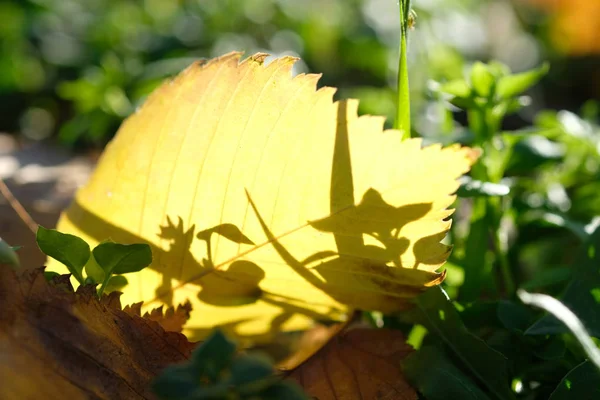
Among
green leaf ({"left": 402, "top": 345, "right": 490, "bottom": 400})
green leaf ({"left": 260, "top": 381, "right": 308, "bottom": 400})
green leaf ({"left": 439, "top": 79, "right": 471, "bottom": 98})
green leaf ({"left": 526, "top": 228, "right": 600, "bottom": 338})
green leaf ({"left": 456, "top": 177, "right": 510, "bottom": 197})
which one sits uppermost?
green leaf ({"left": 439, "top": 79, "right": 471, "bottom": 98})

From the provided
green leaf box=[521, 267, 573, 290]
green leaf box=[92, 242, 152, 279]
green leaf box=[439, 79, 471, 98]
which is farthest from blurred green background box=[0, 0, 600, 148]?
green leaf box=[92, 242, 152, 279]

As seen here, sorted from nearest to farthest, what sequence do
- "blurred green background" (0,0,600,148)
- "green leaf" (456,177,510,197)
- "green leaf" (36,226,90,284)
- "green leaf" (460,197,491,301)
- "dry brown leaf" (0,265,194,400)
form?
"dry brown leaf" (0,265,194,400)
"green leaf" (36,226,90,284)
"green leaf" (456,177,510,197)
"green leaf" (460,197,491,301)
"blurred green background" (0,0,600,148)

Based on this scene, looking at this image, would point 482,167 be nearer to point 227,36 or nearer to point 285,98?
point 285,98

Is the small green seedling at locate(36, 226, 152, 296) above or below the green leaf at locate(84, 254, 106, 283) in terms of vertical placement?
above

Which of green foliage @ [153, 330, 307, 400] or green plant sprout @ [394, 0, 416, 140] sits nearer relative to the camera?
green foliage @ [153, 330, 307, 400]

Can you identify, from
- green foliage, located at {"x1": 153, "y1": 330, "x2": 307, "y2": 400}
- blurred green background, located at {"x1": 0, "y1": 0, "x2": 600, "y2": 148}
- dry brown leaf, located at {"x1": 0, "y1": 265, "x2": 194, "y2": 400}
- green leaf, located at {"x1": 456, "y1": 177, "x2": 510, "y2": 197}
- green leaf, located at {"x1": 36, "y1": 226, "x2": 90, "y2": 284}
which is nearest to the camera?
green foliage, located at {"x1": 153, "y1": 330, "x2": 307, "y2": 400}

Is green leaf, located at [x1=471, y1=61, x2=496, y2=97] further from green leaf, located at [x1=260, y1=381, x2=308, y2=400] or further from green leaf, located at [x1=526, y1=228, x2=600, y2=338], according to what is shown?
green leaf, located at [x1=260, y1=381, x2=308, y2=400]

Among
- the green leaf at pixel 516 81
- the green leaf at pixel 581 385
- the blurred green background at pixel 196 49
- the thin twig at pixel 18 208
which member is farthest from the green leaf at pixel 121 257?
the blurred green background at pixel 196 49
